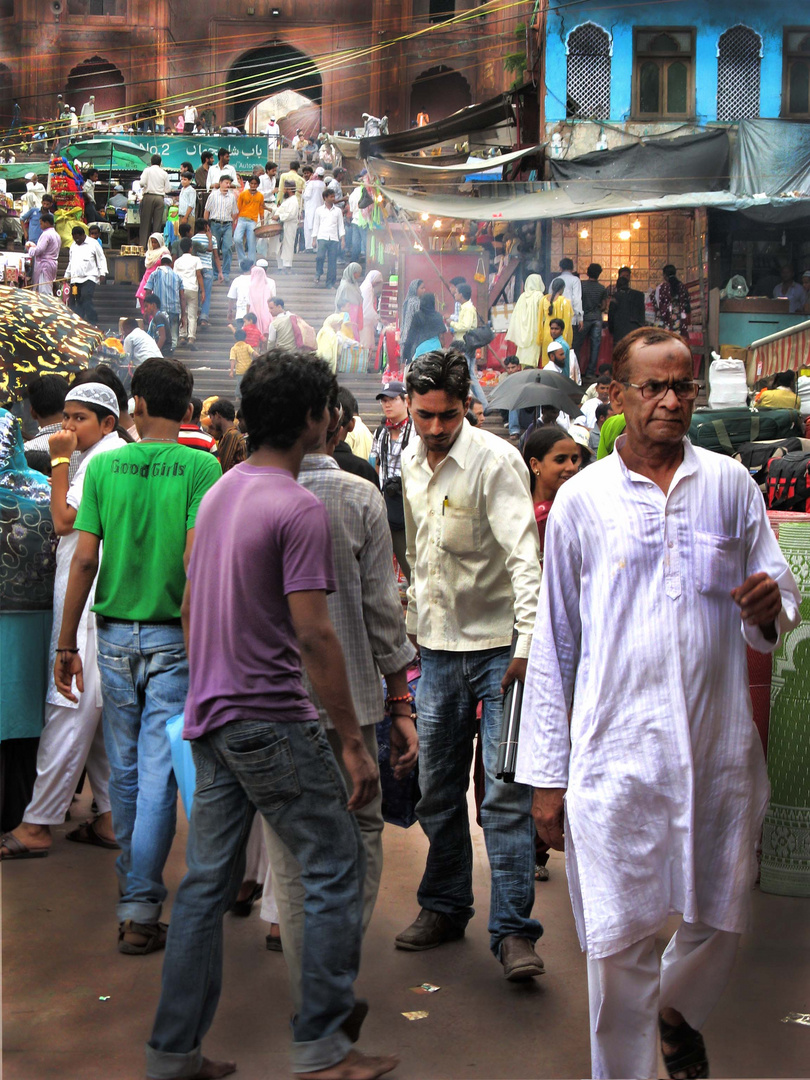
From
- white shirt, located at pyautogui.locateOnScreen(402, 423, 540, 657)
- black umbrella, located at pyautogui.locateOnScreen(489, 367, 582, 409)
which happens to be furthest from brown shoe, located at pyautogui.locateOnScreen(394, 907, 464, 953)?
black umbrella, located at pyautogui.locateOnScreen(489, 367, 582, 409)

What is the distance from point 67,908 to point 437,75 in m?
6.81

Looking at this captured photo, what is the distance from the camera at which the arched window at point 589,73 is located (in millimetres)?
15898

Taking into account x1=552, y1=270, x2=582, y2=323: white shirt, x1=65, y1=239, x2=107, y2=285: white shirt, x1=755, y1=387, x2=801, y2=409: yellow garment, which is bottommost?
x1=755, y1=387, x2=801, y2=409: yellow garment

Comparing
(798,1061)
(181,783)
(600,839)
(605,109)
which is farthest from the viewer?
(605,109)

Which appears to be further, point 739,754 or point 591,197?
point 591,197

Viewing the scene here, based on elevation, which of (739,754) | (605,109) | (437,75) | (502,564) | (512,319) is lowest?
(739,754)

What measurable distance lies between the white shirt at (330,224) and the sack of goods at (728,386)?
8416mm

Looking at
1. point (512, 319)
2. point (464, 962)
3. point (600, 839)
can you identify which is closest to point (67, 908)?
point (464, 962)

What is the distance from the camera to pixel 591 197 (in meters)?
14.2

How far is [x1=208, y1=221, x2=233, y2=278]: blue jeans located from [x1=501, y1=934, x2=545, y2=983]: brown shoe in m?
14.4

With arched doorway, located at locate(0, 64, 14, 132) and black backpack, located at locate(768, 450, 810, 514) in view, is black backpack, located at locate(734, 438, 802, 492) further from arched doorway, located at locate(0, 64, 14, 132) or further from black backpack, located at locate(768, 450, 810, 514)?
arched doorway, located at locate(0, 64, 14, 132)

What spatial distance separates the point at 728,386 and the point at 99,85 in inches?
192

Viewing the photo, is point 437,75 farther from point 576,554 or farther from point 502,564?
point 576,554

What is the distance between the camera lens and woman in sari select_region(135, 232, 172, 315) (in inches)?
595
